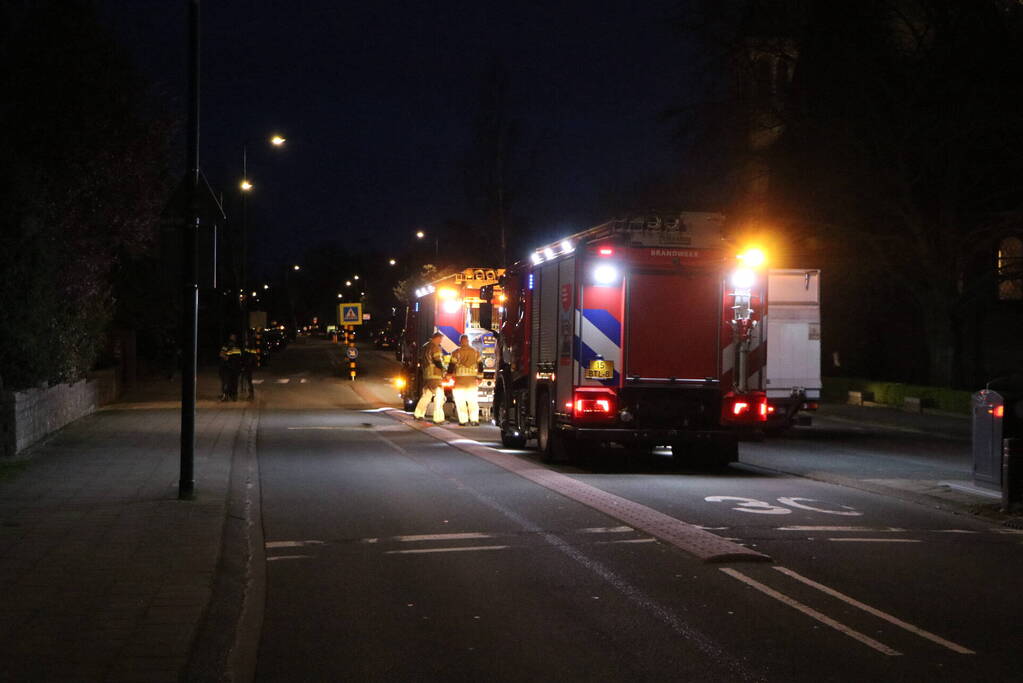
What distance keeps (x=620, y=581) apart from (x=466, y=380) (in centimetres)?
1634

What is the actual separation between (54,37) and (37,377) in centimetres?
663

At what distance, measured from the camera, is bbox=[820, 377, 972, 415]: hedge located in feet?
102

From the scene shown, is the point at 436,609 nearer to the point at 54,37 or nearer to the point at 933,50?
the point at 54,37

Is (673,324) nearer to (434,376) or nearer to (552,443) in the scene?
(552,443)

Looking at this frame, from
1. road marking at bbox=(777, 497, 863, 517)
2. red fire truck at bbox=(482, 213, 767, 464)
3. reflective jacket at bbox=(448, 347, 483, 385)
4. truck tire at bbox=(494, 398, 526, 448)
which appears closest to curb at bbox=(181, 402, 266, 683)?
red fire truck at bbox=(482, 213, 767, 464)

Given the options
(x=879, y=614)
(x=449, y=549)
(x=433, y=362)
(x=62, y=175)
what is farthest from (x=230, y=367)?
(x=879, y=614)

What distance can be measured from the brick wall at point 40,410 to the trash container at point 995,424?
1309cm

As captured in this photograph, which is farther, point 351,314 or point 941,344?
point 351,314

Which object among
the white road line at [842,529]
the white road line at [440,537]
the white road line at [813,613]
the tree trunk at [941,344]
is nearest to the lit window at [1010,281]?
the tree trunk at [941,344]

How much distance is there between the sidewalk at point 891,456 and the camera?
14445 mm

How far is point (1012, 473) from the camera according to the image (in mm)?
12914

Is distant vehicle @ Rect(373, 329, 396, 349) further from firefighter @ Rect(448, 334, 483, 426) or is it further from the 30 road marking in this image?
the 30 road marking

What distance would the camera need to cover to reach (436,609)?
26.5 feet

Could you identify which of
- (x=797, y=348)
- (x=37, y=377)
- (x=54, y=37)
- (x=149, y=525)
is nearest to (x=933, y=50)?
Answer: (x=797, y=348)
